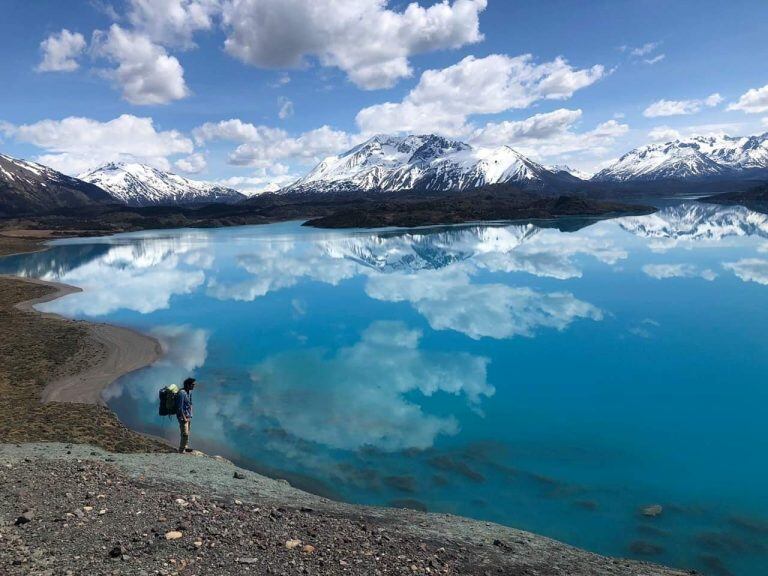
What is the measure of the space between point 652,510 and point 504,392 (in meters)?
12.7

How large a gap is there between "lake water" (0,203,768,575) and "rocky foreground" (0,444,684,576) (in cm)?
345

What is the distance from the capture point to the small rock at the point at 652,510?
59.5 feet

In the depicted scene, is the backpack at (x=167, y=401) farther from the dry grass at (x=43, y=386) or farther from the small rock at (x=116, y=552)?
the small rock at (x=116, y=552)

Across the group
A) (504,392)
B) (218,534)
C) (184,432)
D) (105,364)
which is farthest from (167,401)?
(105,364)

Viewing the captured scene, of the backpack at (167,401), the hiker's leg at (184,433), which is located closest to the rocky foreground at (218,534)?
the backpack at (167,401)

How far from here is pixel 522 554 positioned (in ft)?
44.8

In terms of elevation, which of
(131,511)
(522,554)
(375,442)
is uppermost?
(131,511)

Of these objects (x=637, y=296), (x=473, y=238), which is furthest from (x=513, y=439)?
(x=473, y=238)

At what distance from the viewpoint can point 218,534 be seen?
11.9m

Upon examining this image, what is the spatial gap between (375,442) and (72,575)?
1616cm

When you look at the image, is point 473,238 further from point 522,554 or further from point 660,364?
point 522,554

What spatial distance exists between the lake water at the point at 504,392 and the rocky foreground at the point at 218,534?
3453 millimetres

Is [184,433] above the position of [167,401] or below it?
below

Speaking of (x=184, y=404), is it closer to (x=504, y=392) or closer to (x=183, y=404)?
(x=183, y=404)
